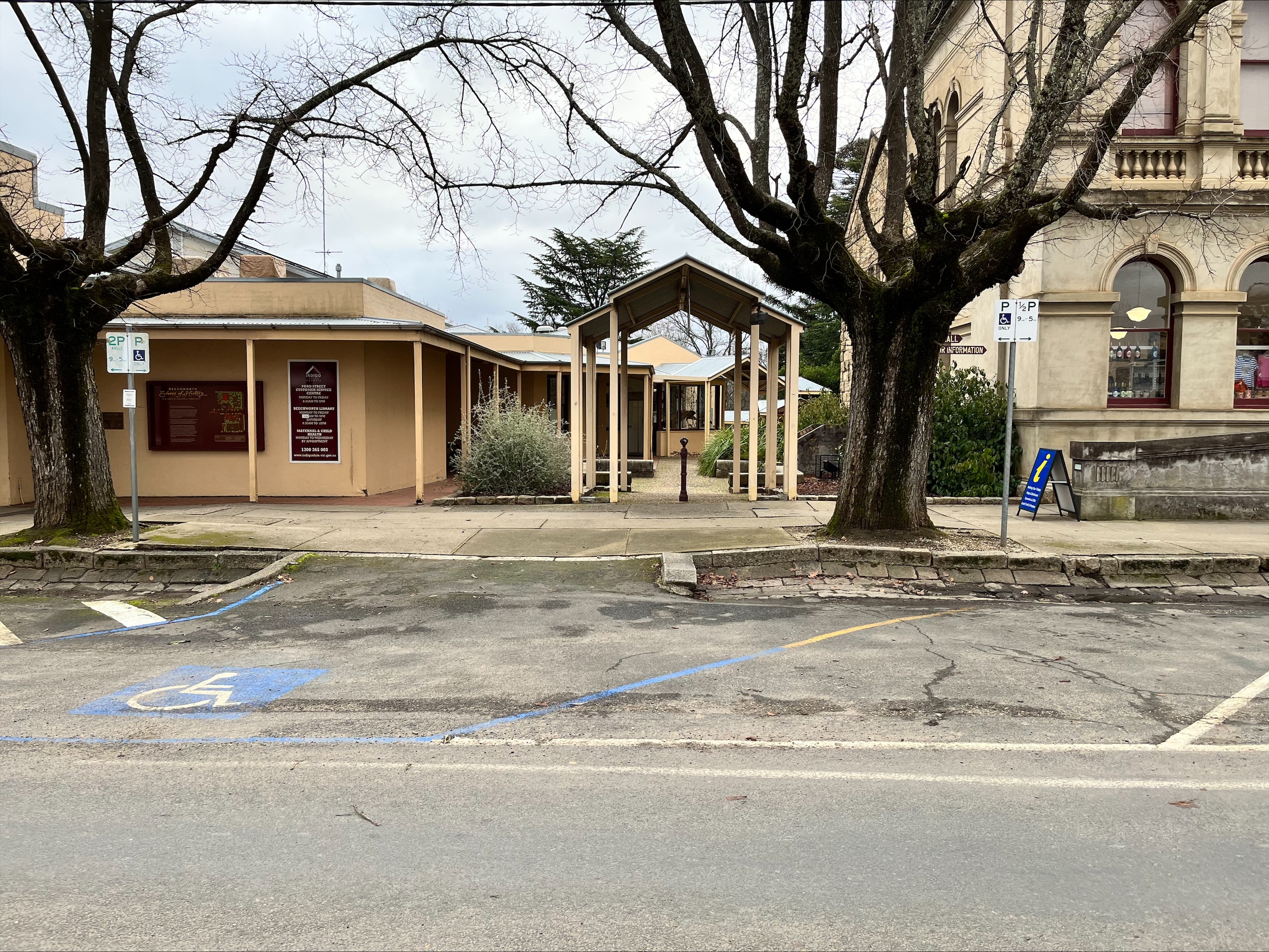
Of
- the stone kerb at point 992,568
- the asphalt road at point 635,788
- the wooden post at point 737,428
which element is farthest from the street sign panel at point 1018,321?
the wooden post at point 737,428

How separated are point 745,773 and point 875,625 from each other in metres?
3.57

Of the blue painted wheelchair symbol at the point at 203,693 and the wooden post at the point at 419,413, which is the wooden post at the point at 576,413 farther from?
the blue painted wheelchair symbol at the point at 203,693

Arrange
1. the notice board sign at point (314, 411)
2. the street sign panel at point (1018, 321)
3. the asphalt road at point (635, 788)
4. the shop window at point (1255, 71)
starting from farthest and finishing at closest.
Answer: the notice board sign at point (314, 411) < the shop window at point (1255, 71) < the street sign panel at point (1018, 321) < the asphalt road at point (635, 788)

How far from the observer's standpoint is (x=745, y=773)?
14.4 ft

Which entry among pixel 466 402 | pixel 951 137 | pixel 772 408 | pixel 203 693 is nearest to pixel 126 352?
pixel 203 693

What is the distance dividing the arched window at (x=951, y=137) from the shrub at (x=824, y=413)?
528cm

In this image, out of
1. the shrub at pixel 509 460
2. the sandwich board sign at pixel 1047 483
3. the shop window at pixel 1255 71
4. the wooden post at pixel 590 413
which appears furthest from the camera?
the wooden post at pixel 590 413

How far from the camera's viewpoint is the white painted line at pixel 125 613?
26.2 ft

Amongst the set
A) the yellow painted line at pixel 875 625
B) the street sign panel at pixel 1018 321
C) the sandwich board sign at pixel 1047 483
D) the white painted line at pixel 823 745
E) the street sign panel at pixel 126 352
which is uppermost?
the street sign panel at pixel 1018 321

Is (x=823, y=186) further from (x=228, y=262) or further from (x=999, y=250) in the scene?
(x=228, y=262)

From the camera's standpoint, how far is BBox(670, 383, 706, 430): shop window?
102ft

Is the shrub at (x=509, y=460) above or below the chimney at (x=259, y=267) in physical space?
below

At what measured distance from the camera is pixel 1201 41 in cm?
1468

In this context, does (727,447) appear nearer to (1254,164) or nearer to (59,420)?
(1254,164)
